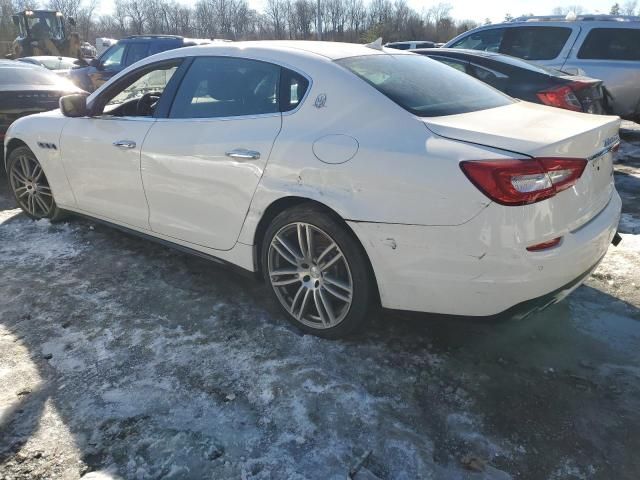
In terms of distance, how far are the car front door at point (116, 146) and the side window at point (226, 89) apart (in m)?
0.23

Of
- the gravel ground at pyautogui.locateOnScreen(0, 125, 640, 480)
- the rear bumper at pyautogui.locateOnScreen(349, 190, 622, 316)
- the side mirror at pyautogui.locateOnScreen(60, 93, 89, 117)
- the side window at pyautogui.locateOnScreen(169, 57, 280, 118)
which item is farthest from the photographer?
the side mirror at pyautogui.locateOnScreen(60, 93, 89, 117)

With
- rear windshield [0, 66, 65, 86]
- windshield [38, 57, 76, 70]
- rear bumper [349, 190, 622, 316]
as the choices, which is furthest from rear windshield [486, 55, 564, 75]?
windshield [38, 57, 76, 70]

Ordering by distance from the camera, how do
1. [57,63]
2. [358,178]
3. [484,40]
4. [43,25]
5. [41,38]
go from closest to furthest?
[358,178] < [484,40] < [57,63] < [41,38] < [43,25]

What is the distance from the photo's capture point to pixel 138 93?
4152 mm

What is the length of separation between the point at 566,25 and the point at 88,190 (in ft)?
23.9

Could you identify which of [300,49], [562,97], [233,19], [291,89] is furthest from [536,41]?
[233,19]

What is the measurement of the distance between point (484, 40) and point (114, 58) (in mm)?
7816

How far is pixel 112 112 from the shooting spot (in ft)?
13.2

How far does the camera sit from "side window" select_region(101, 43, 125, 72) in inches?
449

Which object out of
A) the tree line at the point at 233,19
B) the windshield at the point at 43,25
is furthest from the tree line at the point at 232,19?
the windshield at the point at 43,25

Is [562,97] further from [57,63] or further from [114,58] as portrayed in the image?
[57,63]

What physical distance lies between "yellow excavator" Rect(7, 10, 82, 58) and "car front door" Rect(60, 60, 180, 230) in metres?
22.6

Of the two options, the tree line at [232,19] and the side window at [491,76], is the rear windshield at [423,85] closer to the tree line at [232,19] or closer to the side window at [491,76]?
the side window at [491,76]

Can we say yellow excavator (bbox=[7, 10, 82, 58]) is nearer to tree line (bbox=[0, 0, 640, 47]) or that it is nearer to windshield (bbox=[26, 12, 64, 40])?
windshield (bbox=[26, 12, 64, 40])
